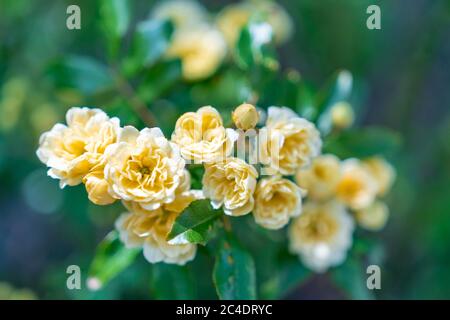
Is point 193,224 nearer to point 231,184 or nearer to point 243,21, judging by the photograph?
point 231,184

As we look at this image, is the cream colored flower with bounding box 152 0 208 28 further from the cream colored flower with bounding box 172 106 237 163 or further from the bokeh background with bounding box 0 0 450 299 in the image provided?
the cream colored flower with bounding box 172 106 237 163

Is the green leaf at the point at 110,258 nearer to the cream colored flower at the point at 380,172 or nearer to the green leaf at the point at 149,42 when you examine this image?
the green leaf at the point at 149,42

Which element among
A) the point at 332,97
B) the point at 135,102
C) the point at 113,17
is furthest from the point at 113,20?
the point at 332,97

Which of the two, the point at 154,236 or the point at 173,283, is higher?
the point at 154,236

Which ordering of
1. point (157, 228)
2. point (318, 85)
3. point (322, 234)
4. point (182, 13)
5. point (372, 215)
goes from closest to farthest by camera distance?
point (157, 228)
point (322, 234)
point (372, 215)
point (182, 13)
point (318, 85)

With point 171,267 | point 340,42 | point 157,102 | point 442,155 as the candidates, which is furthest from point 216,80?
point 442,155
